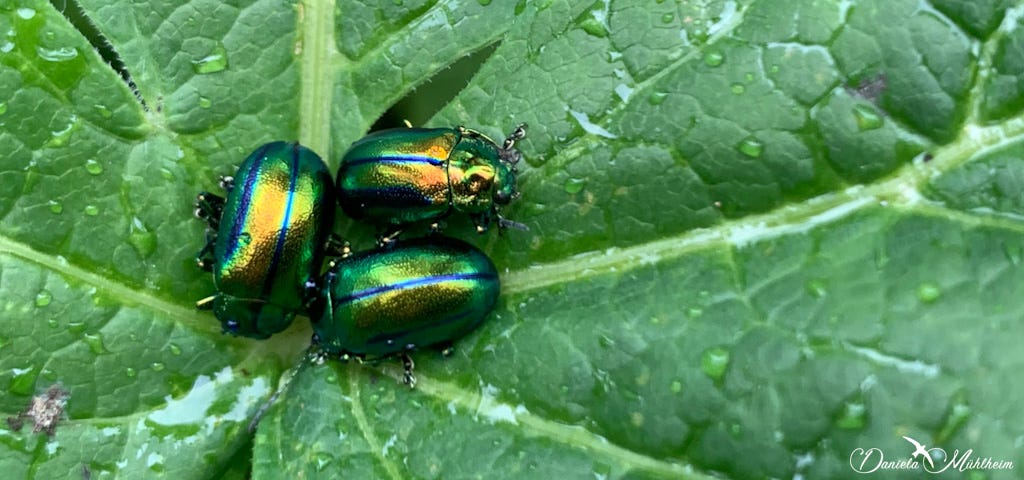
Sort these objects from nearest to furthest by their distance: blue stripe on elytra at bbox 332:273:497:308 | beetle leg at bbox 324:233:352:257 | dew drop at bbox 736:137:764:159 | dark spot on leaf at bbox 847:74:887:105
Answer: dark spot on leaf at bbox 847:74:887:105 → dew drop at bbox 736:137:764:159 → blue stripe on elytra at bbox 332:273:497:308 → beetle leg at bbox 324:233:352:257

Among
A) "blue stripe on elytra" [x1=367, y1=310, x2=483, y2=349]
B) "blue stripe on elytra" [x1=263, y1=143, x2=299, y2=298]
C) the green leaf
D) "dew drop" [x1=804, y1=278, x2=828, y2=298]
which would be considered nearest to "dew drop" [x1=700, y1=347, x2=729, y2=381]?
the green leaf

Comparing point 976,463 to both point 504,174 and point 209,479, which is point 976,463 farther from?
point 209,479

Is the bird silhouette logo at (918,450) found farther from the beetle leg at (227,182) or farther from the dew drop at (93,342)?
the dew drop at (93,342)

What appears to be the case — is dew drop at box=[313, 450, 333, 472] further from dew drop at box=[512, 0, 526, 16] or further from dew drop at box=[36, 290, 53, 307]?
dew drop at box=[512, 0, 526, 16]

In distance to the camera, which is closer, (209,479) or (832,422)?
(832,422)

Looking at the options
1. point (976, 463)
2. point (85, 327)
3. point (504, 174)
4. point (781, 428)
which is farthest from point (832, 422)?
point (85, 327)

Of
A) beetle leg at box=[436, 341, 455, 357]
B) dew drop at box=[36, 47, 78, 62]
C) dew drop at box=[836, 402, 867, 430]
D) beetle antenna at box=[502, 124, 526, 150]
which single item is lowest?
beetle leg at box=[436, 341, 455, 357]

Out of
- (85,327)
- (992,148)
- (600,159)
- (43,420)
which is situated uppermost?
(992,148)

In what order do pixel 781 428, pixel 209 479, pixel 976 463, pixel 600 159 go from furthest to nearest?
1. pixel 209 479
2. pixel 600 159
3. pixel 781 428
4. pixel 976 463
